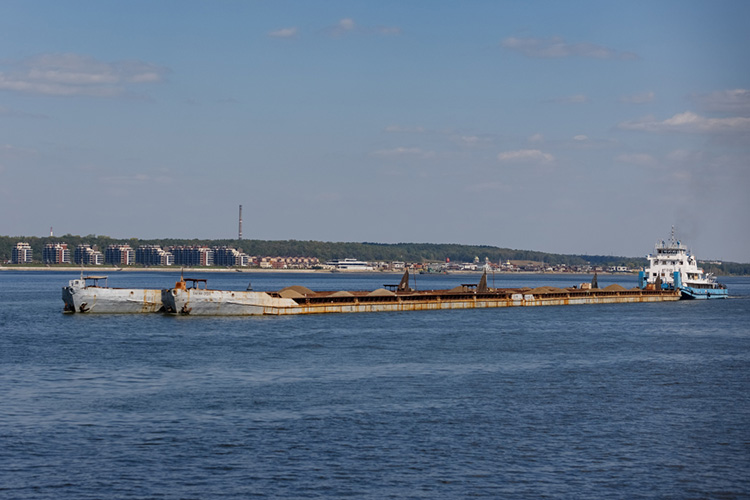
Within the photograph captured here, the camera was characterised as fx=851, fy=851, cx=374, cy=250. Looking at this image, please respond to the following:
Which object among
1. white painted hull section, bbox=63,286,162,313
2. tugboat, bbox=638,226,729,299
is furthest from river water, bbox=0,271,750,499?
tugboat, bbox=638,226,729,299

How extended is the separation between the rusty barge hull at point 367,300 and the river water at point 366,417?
14474 mm

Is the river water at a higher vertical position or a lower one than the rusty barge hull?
lower

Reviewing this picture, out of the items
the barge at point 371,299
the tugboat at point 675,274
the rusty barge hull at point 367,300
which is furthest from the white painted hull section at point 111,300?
the tugboat at point 675,274

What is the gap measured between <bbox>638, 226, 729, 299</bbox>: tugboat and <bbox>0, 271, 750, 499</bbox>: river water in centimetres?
6831

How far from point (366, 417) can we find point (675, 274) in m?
108

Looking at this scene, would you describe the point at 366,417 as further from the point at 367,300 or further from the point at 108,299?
the point at 367,300

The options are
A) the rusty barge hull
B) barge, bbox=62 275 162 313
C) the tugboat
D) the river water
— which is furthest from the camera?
the tugboat

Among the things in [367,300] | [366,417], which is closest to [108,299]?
[367,300]

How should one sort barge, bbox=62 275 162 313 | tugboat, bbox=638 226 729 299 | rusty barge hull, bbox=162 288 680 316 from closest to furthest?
1. rusty barge hull, bbox=162 288 680 316
2. barge, bbox=62 275 162 313
3. tugboat, bbox=638 226 729 299

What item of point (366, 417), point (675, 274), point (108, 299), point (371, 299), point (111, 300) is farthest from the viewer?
point (675, 274)

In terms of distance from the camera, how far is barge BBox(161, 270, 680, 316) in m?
80.8

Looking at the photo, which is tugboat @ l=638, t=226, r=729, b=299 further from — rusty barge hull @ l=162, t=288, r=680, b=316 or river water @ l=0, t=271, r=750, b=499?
river water @ l=0, t=271, r=750, b=499

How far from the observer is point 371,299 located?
9900cm

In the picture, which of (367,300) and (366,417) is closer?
(366,417)
